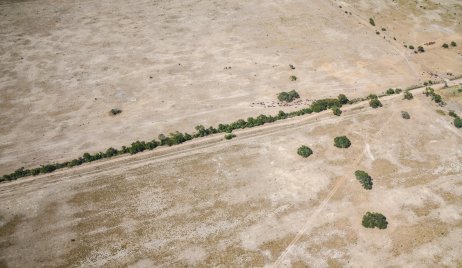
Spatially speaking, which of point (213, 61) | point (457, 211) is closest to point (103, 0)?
point (213, 61)

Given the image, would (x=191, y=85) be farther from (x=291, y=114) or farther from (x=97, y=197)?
(x=97, y=197)

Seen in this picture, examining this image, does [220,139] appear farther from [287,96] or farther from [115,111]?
[115,111]

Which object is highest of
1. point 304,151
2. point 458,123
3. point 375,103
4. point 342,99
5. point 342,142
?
point 342,99

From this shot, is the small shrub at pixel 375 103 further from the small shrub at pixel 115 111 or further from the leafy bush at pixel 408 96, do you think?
the small shrub at pixel 115 111

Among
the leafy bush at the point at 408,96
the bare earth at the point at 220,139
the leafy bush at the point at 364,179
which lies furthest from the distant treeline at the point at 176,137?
the leafy bush at the point at 364,179

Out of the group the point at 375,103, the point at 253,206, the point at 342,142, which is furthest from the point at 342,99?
the point at 253,206

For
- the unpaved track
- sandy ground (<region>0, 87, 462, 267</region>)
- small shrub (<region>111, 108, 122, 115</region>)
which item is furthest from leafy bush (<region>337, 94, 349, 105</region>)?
small shrub (<region>111, 108, 122, 115</region>)

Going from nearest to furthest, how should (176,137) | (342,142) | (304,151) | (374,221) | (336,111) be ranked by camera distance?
(374,221), (304,151), (176,137), (342,142), (336,111)
